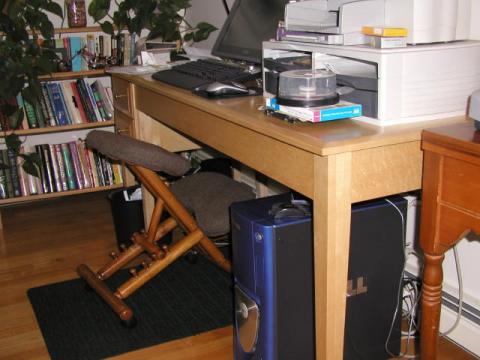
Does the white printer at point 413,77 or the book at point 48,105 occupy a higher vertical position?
the white printer at point 413,77

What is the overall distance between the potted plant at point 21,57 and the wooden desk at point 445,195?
208cm

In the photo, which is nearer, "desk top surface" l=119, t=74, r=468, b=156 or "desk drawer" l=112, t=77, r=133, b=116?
"desk top surface" l=119, t=74, r=468, b=156

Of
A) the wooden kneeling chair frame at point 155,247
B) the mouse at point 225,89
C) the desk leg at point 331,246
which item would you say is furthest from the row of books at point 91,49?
the desk leg at point 331,246

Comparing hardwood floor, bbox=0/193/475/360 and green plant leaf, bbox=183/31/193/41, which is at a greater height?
green plant leaf, bbox=183/31/193/41

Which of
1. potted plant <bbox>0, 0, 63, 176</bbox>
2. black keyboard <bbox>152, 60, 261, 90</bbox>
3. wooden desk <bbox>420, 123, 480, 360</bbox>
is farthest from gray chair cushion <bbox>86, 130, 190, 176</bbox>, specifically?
potted plant <bbox>0, 0, 63, 176</bbox>

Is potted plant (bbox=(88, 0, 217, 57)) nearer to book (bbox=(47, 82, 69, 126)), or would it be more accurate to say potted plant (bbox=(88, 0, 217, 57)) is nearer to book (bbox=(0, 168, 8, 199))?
book (bbox=(47, 82, 69, 126))

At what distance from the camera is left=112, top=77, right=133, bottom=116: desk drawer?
2.48 metres

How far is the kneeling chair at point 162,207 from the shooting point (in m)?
1.84

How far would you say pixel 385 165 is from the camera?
4.14ft

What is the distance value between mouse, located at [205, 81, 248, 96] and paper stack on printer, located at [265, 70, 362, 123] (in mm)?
329

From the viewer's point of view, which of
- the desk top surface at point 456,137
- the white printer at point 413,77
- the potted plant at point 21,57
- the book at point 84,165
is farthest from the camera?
the book at point 84,165

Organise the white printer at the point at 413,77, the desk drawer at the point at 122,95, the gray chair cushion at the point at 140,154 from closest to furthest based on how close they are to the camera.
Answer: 1. the white printer at the point at 413,77
2. the gray chair cushion at the point at 140,154
3. the desk drawer at the point at 122,95

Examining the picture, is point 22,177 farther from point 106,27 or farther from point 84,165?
point 106,27

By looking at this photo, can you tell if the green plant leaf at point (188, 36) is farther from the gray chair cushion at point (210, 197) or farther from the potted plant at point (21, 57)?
the gray chair cushion at point (210, 197)
